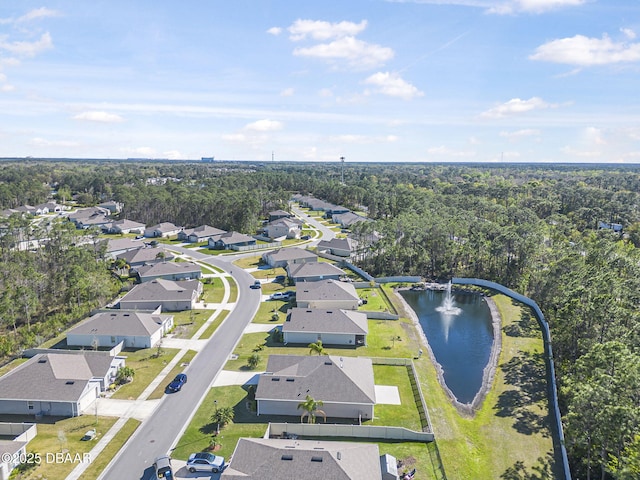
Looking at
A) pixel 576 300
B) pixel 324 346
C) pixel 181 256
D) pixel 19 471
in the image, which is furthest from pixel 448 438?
pixel 181 256

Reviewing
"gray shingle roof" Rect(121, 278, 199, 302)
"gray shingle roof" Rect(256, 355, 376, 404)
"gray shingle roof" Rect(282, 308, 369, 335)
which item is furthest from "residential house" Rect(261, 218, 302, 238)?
"gray shingle roof" Rect(256, 355, 376, 404)

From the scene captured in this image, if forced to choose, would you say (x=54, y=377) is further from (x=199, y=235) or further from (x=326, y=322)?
(x=199, y=235)

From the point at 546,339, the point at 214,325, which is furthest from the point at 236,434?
the point at 546,339

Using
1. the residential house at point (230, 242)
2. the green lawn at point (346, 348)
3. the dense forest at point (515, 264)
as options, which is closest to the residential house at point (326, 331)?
the green lawn at point (346, 348)

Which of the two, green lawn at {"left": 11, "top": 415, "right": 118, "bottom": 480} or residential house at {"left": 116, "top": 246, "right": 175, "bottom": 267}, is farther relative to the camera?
residential house at {"left": 116, "top": 246, "right": 175, "bottom": 267}

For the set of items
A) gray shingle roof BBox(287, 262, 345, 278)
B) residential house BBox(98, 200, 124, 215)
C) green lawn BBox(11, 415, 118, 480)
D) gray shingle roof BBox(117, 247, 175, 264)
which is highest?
residential house BBox(98, 200, 124, 215)

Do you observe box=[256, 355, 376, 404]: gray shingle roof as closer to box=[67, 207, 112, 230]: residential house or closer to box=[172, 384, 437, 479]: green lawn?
box=[172, 384, 437, 479]: green lawn
